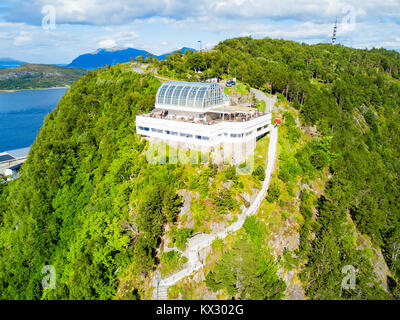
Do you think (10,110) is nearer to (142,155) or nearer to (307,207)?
(142,155)

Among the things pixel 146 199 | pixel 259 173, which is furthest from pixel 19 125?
pixel 259 173

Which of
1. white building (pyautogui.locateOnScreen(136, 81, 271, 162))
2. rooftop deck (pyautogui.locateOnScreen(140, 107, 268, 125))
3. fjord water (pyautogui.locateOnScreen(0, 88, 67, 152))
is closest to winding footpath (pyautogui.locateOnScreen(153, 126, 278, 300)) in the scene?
white building (pyautogui.locateOnScreen(136, 81, 271, 162))

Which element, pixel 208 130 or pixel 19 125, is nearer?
pixel 208 130

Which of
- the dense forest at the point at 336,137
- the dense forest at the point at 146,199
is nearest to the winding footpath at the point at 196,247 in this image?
the dense forest at the point at 146,199

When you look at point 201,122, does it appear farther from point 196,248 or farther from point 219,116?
point 196,248

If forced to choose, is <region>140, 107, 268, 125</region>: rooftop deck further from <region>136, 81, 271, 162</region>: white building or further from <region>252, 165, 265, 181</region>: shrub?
<region>252, 165, 265, 181</region>: shrub

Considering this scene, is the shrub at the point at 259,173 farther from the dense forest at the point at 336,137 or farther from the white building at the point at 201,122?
the dense forest at the point at 336,137
